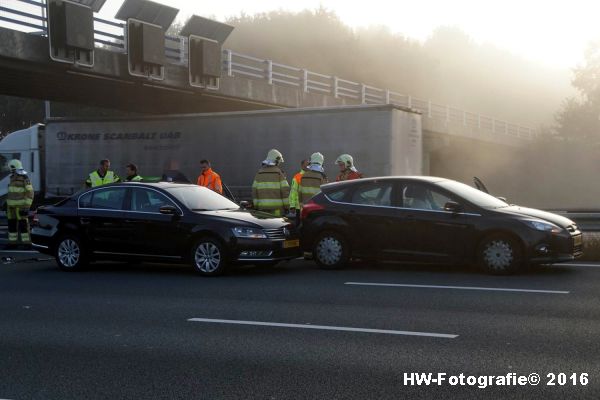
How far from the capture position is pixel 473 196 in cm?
1182

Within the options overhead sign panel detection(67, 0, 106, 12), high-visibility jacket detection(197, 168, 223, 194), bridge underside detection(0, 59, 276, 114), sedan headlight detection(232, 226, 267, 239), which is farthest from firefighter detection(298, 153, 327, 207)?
overhead sign panel detection(67, 0, 106, 12)

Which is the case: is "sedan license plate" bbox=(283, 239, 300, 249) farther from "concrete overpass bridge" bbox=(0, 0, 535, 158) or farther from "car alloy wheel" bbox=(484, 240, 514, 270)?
"concrete overpass bridge" bbox=(0, 0, 535, 158)

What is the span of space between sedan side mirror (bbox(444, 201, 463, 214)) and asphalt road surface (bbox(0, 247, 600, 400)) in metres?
0.95

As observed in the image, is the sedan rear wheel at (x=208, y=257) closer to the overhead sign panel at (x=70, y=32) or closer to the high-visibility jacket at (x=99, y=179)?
the high-visibility jacket at (x=99, y=179)

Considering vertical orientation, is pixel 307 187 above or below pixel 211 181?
below

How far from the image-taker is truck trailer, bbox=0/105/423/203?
1808 cm

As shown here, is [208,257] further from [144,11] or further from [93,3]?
[144,11]

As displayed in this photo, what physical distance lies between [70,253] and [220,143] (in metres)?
8.88

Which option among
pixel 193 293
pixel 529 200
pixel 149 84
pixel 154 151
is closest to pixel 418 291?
pixel 193 293

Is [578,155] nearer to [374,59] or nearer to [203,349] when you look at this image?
[374,59]

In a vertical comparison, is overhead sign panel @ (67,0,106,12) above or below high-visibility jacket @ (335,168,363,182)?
above

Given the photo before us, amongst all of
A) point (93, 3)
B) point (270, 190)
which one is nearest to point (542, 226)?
point (270, 190)

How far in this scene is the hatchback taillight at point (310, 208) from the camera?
12422 millimetres

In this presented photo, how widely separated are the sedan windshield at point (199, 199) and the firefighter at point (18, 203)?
515 cm
